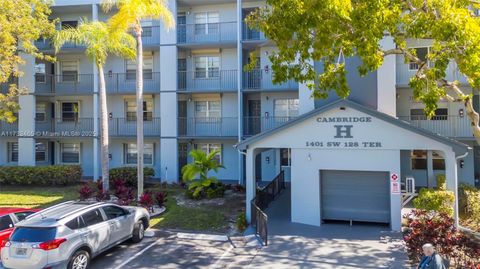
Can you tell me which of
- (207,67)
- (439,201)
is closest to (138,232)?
(439,201)

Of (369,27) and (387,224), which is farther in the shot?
(387,224)

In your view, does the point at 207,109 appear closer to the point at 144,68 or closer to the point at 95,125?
the point at 144,68

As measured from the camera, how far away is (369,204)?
15.0 m

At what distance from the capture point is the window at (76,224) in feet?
34.4

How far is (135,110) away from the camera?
26219 millimetres

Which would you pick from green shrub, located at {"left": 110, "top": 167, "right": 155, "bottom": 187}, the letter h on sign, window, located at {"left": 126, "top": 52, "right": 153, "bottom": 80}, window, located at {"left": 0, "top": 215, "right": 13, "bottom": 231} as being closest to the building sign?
the letter h on sign

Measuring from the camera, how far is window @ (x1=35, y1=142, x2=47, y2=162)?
26980 mm

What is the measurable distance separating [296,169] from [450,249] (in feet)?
21.8

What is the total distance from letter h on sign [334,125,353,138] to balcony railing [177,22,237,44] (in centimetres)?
1135

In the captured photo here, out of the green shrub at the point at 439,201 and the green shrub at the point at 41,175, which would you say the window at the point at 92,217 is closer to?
the green shrub at the point at 439,201

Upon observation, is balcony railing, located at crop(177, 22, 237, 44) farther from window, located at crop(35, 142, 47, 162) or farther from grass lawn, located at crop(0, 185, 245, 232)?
window, located at crop(35, 142, 47, 162)

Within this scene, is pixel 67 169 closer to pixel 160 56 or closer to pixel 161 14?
pixel 160 56

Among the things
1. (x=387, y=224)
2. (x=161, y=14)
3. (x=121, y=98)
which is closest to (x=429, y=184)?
(x=387, y=224)

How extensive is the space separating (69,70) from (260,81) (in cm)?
1359
